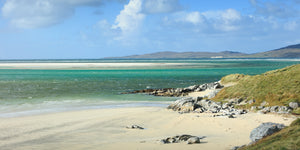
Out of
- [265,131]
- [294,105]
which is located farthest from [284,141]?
[294,105]

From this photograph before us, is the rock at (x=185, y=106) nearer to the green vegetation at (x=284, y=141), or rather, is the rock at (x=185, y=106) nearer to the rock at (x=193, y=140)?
the rock at (x=193, y=140)

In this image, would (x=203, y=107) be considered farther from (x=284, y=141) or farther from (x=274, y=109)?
(x=284, y=141)

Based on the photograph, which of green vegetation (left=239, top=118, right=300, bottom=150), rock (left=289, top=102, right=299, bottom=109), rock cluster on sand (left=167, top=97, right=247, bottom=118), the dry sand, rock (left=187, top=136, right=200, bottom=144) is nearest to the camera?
green vegetation (left=239, top=118, right=300, bottom=150)

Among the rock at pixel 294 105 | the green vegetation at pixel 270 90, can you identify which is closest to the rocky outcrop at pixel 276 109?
the rock at pixel 294 105

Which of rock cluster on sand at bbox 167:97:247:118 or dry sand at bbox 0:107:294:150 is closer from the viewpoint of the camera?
dry sand at bbox 0:107:294:150

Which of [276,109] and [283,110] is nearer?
[283,110]

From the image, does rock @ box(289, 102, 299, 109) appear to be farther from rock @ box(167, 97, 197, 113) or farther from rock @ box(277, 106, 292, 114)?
rock @ box(167, 97, 197, 113)

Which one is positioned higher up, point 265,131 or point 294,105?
point 265,131

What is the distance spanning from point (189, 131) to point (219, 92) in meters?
12.0

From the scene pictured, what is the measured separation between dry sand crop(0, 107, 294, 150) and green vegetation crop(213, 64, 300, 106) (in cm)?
276

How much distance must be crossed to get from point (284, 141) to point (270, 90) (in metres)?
14.1

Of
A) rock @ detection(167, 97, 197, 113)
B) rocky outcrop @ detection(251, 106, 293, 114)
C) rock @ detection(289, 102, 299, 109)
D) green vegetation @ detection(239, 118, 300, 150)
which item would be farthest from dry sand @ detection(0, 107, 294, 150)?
green vegetation @ detection(239, 118, 300, 150)

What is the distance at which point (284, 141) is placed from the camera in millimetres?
9367

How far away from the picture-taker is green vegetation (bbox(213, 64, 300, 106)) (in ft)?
69.3
